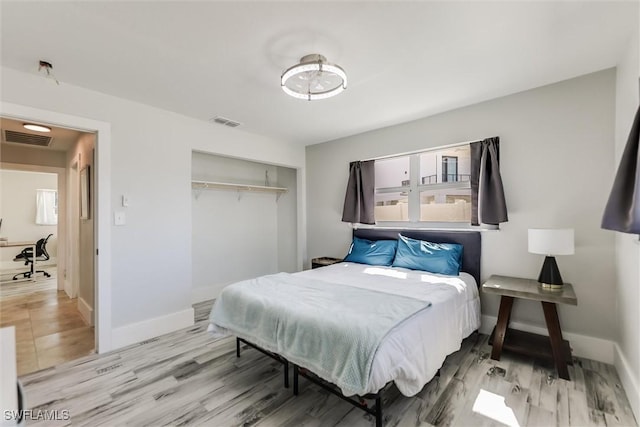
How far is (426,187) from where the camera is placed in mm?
3525

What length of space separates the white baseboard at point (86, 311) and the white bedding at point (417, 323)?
1957mm

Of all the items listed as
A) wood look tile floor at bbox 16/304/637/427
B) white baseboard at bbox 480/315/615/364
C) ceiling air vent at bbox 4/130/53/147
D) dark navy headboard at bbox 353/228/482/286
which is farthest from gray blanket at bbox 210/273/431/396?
ceiling air vent at bbox 4/130/53/147

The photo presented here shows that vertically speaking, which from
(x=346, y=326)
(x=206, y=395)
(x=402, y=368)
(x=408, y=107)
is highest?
(x=408, y=107)

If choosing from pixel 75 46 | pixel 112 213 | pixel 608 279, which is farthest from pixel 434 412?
pixel 75 46

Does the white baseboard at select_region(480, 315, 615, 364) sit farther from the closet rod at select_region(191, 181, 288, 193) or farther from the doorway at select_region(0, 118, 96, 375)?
the doorway at select_region(0, 118, 96, 375)

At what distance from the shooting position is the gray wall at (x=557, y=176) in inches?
93.7

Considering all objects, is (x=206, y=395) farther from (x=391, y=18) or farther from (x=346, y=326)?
(x=391, y=18)

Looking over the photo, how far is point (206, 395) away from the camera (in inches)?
78.5

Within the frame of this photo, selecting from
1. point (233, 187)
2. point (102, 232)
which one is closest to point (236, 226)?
Answer: point (233, 187)

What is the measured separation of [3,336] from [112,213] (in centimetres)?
189

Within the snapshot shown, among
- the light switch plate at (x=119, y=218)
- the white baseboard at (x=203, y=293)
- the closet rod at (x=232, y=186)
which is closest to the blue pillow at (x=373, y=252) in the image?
the closet rod at (x=232, y=186)

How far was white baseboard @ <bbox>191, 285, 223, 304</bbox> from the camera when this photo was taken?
164 inches

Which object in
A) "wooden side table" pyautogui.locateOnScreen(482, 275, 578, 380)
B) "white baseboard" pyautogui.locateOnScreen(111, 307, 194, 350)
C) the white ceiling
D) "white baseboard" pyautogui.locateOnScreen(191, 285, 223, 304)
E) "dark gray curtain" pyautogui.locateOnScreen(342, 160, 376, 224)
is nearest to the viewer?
the white ceiling

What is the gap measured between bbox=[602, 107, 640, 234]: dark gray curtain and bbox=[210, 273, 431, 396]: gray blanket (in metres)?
1.19
